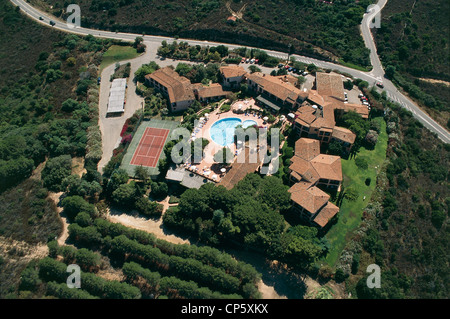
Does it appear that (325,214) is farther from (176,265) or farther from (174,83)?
(174,83)

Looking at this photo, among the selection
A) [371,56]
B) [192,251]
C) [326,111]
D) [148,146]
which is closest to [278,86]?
[326,111]

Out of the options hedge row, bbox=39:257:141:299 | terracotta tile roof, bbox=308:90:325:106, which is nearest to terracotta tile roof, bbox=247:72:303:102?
terracotta tile roof, bbox=308:90:325:106

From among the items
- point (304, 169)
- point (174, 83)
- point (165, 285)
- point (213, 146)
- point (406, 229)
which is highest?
point (174, 83)

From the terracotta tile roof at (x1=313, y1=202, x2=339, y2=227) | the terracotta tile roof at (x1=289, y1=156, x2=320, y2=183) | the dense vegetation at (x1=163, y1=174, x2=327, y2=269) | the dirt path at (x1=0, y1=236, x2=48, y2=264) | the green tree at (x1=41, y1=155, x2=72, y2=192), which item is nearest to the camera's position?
the dense vegetation at (x1=163, y1=174, x2=327, y2=269)

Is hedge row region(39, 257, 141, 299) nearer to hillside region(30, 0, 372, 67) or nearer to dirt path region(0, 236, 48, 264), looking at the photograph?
dirt path region(0, 236, 48, 264)

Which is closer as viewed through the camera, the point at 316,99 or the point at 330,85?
the point at 316,99

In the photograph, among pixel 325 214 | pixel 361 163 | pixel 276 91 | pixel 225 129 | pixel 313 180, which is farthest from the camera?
pixel 276 91

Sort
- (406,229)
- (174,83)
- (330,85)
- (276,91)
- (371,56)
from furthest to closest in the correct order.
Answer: (371,56) → (174,83) → (330,85) → (276,91) → (406,229)
